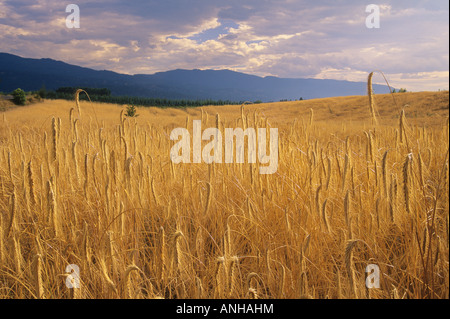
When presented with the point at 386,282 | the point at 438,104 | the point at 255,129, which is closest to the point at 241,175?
the point at 255,129

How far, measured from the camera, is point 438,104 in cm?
1383

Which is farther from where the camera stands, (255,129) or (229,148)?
(229,148)

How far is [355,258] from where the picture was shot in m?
1.42

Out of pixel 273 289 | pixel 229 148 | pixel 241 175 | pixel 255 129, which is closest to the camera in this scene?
pixel 273 289

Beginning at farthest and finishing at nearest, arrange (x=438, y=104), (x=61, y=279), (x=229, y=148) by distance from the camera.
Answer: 1. (x=438, y=104)
2. (x=229, y=148)
3. (x=61, y=279)
